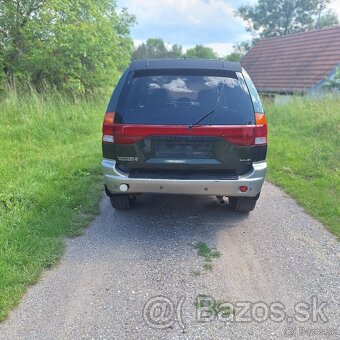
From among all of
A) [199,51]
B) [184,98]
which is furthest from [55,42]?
[199,51]

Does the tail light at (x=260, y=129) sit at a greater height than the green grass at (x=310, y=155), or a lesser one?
greater

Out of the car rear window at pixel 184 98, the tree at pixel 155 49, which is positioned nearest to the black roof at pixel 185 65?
the car rear window at pixel 184 98

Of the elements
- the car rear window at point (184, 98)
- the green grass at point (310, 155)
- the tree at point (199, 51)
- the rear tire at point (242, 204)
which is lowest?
the green grass at point (310, 155)

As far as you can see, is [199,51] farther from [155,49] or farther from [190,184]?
[190,184]

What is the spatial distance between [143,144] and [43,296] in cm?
176

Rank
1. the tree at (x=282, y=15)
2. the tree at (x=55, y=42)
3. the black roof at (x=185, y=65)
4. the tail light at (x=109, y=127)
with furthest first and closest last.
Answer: the tree at (x=282, y=15) → the tree at (x=55, y=42) → the black roof at (x=185, y=65) → the tail light at (x=109, y=127)

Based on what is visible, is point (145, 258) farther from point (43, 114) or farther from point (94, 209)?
point (43, 114)

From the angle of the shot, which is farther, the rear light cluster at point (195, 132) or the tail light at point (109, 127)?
the tail light at point (109, 127)

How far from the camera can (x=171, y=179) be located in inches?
151

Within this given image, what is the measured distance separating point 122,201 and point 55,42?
349 inches

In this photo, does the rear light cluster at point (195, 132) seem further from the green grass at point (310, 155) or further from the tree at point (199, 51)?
the tree at point (199, 51)

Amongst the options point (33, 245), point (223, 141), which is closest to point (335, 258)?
point (223, 141)

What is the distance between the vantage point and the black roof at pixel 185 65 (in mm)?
4113

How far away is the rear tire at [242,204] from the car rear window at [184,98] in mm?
1087
